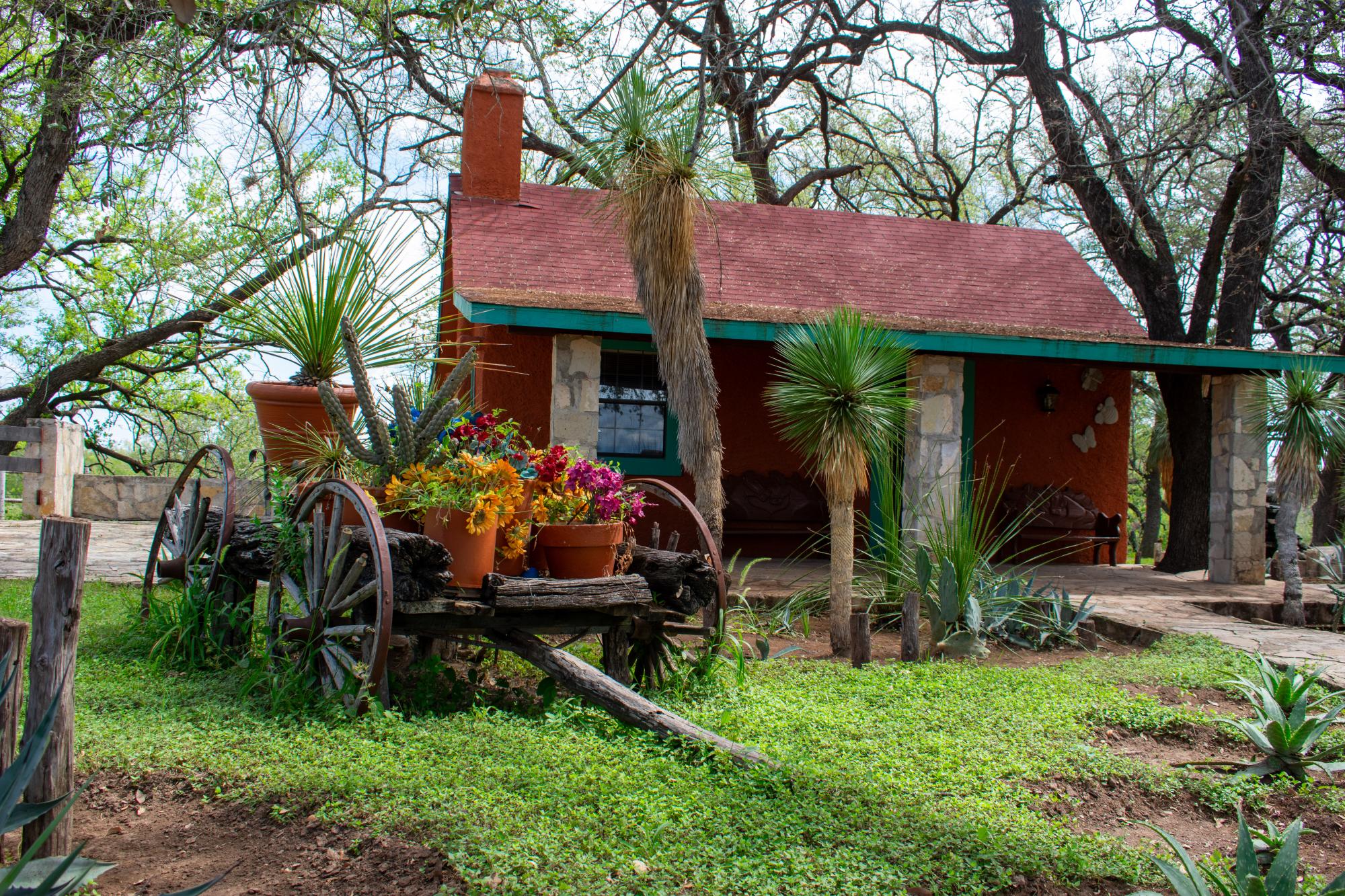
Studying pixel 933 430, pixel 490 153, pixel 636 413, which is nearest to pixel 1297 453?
pixel 933 430

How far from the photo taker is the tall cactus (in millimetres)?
4715

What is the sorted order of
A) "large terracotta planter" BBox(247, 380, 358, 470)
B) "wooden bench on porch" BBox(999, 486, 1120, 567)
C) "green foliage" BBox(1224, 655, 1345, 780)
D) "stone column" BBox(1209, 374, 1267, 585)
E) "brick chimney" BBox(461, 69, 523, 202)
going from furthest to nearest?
"brick chimney" BBox(461, 69, 523, 202), "wooden bench on porch" BBox(999, 486, 1120, 567), "stone column" BBox(1209, 374, 1267, 585), "large terracotta planter" BBox(247, 380, 358, 470), "green foliage" BBox(1224, 655, 1345, 780)

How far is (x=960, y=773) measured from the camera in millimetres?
4047

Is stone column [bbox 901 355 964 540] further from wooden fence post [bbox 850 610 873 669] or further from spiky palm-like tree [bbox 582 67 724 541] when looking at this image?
wooden fence post [bbox 850 610 873 669]

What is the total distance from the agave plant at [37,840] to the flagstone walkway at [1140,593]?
16.8ft

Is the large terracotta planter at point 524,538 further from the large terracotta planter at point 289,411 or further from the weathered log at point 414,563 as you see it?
the large terracotta planter at point 289,411

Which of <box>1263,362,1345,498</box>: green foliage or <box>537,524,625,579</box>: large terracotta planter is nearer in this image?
<box>537,524,625,579</box>: large terracotta planter

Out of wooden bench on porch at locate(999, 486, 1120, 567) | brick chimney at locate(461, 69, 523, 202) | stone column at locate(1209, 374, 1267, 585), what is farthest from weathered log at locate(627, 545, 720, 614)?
brick chimney at locate(461, 69, 523, 202)

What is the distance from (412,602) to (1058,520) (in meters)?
8.59

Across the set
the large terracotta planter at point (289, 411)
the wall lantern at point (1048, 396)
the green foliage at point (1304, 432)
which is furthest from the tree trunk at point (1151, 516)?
the large terracotta planter at point (289, 411)

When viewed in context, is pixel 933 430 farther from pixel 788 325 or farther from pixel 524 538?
pixel 524 538

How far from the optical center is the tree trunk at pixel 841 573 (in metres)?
6.38

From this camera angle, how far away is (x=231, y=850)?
10.4ft

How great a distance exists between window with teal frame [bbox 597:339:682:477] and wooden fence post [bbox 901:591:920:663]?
171 inches
